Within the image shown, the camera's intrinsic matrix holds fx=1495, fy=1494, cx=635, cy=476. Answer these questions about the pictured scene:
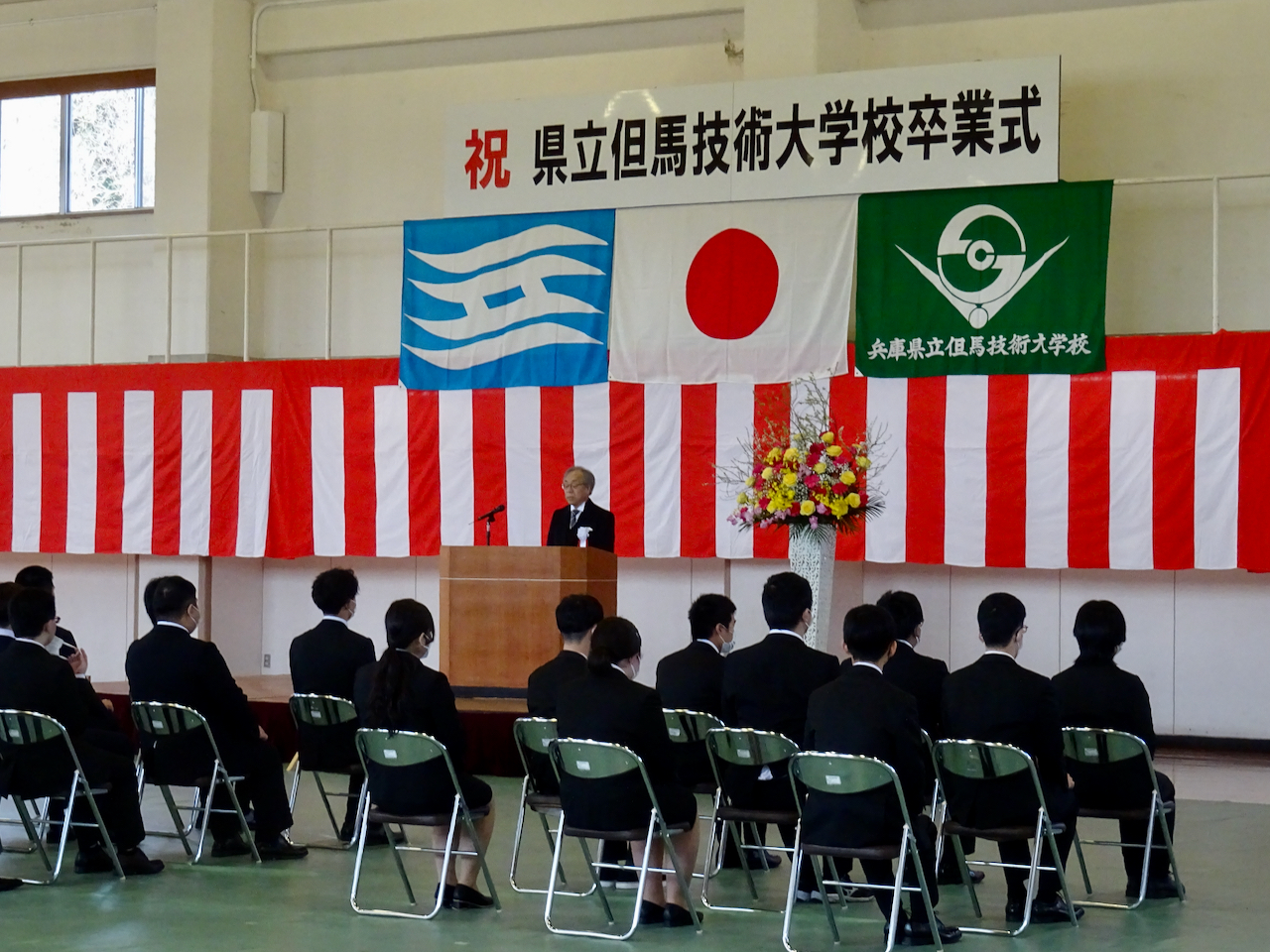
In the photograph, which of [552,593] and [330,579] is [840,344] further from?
[330,579]

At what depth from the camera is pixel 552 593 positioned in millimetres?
8836

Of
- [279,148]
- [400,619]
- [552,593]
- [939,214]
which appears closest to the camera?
[400,619]

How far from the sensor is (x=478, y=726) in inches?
364

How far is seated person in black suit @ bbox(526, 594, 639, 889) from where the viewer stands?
5977 millimetres

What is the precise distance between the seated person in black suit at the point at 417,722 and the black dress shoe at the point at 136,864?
1.35 metres

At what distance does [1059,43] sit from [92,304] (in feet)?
26.8

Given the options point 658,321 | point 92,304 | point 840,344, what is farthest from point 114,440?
point 840,344

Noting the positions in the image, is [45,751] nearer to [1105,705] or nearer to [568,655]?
[568,655]

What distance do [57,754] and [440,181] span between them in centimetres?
777

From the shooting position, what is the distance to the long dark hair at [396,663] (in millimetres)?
5758

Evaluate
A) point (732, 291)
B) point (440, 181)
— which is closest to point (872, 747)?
point (732, 291)

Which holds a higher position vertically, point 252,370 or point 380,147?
point 380,147

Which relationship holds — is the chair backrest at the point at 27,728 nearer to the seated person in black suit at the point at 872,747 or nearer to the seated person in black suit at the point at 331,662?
the seated person in black suit at the point at 331,662

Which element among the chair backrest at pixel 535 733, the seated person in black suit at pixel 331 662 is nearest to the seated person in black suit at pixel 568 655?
the chair backrest at pixel 535 733
